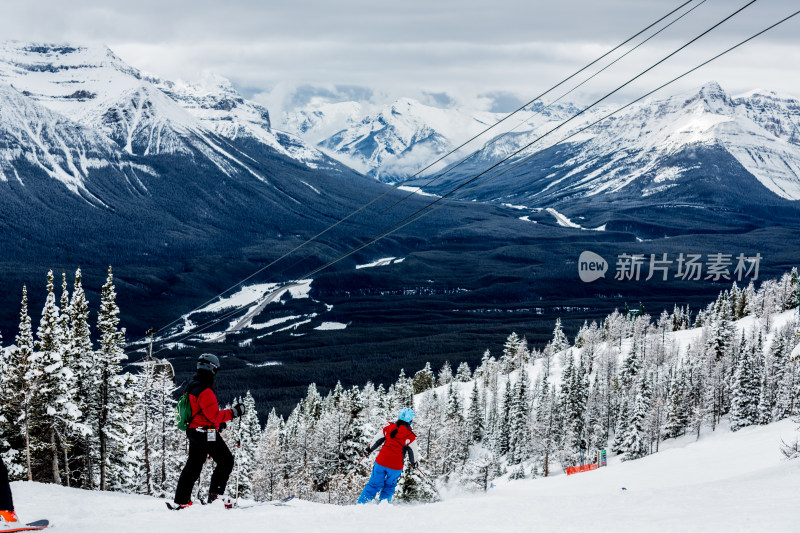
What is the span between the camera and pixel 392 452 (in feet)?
51.8

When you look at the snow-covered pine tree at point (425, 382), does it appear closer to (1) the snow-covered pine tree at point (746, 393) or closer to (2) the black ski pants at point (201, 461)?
(1) the snow-covered pine tree at point (746, 393)

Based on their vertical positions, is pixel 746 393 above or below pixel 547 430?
above

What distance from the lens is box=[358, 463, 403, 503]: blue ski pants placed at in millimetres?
15977

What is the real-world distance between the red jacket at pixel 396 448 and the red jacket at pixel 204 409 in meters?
4.27

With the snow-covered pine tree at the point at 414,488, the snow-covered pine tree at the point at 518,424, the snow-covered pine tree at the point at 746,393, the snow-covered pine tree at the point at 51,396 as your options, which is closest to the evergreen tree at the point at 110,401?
the snow-covered pine tree at the point at 51,396

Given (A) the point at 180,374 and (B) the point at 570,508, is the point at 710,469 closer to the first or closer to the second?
(B) the point at 570,508

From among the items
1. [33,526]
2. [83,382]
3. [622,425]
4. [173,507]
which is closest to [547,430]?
[622,425]

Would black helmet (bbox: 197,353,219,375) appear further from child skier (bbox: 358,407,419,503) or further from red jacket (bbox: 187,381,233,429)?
child skier (bbox: 358,407,419,503)

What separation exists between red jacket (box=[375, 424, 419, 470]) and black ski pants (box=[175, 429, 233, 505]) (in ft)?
12.4

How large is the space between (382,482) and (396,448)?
1037 millimetres

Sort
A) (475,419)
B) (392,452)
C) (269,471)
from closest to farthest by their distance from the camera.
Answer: (392,452) < (269,471) < (475,419)

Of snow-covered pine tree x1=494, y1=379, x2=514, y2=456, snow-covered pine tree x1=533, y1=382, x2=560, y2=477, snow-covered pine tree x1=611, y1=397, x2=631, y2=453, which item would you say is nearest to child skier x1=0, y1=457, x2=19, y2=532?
snow-covered pine tree x1=533, y1=382, x2=560, y2=477

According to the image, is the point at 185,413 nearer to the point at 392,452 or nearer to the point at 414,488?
the point at 392,452

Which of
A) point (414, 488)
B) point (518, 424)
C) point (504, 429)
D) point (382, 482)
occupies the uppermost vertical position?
point (382, 482)
